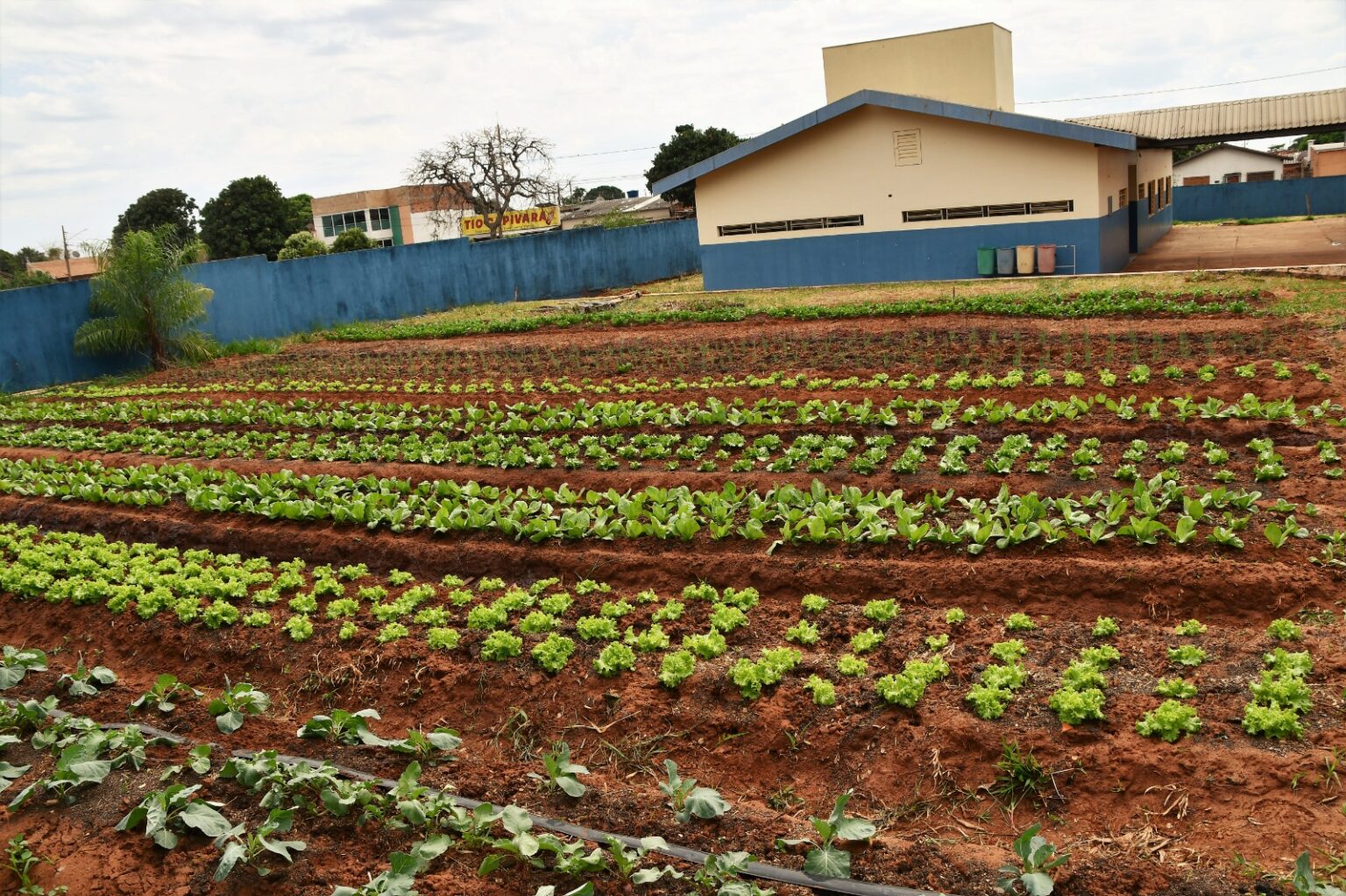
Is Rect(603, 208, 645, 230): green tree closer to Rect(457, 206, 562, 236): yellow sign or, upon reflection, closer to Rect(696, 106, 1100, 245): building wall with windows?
Rect(457, 206, 562, 236): yellow sign

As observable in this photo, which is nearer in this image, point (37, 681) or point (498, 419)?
point (37, 681)

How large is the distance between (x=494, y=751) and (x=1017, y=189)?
79.2 ft

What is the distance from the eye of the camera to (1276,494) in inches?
Result: 351

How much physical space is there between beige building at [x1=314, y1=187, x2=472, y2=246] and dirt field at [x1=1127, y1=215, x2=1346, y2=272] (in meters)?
44.9

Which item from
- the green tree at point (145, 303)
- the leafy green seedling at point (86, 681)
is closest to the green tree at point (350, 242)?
the green tree at point (145, 303)

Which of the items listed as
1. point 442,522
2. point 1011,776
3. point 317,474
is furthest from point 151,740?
point 317,474

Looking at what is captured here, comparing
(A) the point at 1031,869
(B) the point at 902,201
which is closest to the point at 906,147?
(B) the point at 902,201

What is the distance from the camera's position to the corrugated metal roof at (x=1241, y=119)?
34.2 meters

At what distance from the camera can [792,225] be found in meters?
30.0

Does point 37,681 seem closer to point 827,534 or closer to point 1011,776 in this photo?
point 827,534

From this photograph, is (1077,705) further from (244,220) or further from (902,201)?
(244,220)

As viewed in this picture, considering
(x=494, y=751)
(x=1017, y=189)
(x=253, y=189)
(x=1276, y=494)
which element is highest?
(x=253, y=189)

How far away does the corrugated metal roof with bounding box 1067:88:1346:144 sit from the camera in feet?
112

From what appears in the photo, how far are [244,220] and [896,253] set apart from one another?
151 ft
